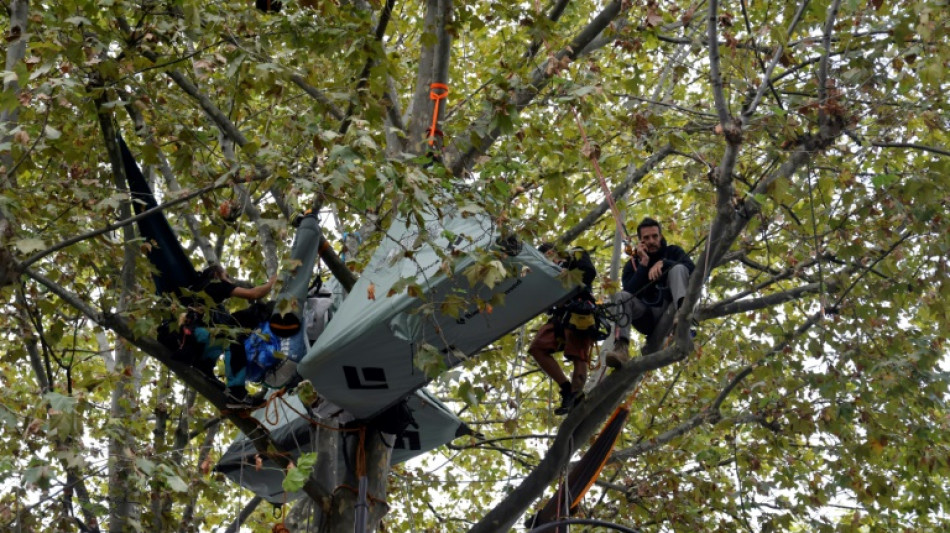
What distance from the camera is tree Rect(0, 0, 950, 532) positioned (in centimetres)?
567

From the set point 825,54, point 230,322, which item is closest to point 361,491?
point 230,322

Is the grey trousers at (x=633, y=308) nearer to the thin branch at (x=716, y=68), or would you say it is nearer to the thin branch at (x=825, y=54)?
the thin branch at (x=825, y=54)

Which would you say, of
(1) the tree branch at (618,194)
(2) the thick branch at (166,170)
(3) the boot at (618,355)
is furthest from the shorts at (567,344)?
(2) the thick branch at (166,170)

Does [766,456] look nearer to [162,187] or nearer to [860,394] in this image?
[860,394]

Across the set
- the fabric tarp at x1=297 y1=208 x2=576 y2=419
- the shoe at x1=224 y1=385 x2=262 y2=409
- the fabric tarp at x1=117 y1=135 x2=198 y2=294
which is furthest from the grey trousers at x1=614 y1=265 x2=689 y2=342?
the fabric tarp at x1=117 y1=135 x2=198 y2=294

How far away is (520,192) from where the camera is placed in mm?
7238

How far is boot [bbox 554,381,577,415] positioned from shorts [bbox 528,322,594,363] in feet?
0.58

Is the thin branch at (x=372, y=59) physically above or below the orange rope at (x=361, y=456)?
above

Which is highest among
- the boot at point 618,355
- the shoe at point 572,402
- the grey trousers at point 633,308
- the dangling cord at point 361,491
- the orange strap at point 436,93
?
the orange strap at point 436,93

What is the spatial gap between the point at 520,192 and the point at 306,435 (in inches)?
85.6

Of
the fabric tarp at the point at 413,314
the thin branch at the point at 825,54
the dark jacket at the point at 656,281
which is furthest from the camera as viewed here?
the dark jacket at the point at 656,281

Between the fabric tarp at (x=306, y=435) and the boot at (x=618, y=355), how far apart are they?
138 cm

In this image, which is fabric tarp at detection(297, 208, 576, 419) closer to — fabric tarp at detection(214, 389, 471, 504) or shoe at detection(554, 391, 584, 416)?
shoe at detection(554, 391, 584, 416)

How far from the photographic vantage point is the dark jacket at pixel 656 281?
6.56m
